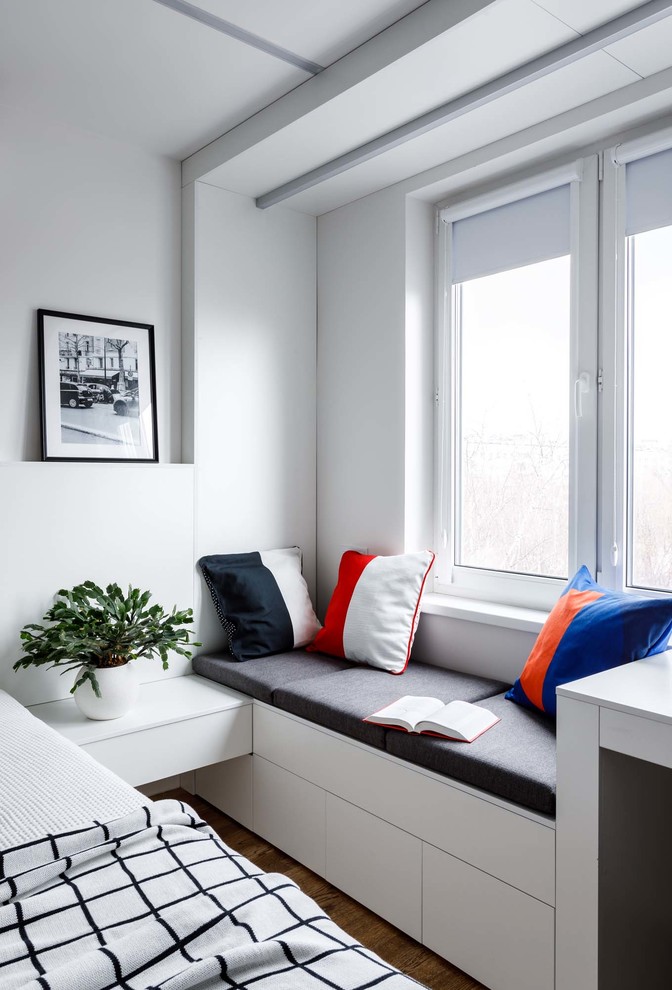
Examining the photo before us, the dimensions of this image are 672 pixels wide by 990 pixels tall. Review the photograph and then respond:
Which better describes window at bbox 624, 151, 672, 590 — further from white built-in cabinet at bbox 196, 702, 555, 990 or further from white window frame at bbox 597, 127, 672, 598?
white built-in cabinet at bbox 196, 702, 555, 990

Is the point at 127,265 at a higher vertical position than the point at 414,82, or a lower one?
lower

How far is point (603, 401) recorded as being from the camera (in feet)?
7.80

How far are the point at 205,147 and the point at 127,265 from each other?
1.81ft

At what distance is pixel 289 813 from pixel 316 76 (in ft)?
7.90

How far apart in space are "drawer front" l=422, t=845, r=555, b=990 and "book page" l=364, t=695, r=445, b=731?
33 centimetres

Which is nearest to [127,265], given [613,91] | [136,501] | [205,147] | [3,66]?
[205,147]

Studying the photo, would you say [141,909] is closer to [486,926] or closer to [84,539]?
[486,926]

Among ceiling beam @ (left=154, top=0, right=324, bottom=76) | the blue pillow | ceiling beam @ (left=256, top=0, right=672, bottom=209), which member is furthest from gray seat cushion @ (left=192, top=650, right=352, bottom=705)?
ceiling beam @ (left=154, top=0, right=324, bottom=76)

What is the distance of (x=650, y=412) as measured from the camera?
7.49 feet

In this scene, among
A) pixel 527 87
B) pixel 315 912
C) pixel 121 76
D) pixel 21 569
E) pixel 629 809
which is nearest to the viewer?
pixel 315 912

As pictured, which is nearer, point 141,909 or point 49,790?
point 141,909

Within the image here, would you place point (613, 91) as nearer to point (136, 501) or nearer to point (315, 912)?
point (136, 501)

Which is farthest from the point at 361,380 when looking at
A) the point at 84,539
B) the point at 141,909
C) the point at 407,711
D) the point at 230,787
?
the point at 141,909

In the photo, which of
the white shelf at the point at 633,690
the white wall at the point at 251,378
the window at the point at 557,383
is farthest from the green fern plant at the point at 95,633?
the white shelf at the point at 633,690
